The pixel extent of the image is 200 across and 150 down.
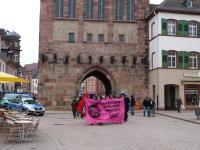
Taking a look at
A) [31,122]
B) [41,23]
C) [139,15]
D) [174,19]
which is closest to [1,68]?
[41,23]

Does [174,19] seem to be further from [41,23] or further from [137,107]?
[41,23]

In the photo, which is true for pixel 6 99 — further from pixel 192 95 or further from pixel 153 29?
pixel 192 95

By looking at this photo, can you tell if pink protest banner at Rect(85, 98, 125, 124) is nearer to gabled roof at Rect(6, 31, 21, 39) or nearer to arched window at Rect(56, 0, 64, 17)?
arched window at Rect(56, 0, 64, 17)

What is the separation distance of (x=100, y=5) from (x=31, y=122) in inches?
1207

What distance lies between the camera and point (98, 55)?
42.4 metres

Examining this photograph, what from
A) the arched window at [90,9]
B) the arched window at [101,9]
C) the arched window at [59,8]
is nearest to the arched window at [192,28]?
the arched window at [101,9]

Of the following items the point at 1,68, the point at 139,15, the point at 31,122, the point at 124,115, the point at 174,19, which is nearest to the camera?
the point at 31,122

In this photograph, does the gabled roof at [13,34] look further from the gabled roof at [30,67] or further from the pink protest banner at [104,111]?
the pink protest banner at [104,111]

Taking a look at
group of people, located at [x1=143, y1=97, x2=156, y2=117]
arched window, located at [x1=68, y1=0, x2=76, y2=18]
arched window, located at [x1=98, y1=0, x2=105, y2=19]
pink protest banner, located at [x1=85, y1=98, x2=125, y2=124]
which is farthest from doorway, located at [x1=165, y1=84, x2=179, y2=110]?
pink protest banner, located at [x1=85, y1=98, x2=125, y2=124]

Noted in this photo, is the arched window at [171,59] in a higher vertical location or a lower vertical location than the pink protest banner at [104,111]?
higher

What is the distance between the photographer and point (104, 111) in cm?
2328

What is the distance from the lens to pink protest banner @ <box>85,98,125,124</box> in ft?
74.8

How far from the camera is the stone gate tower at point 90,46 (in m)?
41.3

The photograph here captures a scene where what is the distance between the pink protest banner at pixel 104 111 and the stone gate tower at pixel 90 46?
17.7 metres
